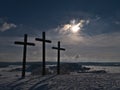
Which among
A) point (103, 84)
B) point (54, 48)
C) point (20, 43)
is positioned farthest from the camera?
point (54, 48)

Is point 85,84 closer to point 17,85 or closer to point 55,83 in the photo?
point 55,83

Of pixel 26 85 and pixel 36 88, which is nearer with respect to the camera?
pixel 36 88

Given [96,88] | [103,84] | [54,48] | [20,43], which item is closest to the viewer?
[96,88]

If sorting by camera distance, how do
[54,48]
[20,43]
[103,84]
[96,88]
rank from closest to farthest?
[96,88], [103,84], [20,43], [54,48]

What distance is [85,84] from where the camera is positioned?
1639 cm

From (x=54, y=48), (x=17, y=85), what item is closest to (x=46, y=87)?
(x=17, y=85)

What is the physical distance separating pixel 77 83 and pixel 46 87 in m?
2.15

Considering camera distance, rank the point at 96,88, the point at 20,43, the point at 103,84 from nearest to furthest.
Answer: the point at 96,88 → the point at 103,84 → the point at 20,43

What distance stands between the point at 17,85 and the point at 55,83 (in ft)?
7.76

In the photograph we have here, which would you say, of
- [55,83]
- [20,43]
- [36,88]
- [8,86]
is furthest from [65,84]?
[20,43]

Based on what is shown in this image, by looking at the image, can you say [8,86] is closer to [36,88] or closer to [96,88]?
[36,88]

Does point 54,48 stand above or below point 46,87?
above

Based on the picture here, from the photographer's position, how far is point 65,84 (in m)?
16.7

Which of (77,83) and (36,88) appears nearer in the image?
(36,88)
